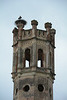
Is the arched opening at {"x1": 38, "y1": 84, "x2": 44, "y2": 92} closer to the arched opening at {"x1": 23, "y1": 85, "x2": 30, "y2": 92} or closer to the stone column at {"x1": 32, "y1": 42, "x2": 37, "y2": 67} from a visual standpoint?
the arched opening at {"x1": 23, "y1": 85, "x2": 30, "y2": 92}

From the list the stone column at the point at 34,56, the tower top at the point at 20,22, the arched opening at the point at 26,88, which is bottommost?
the arched opening at the point at 26,88

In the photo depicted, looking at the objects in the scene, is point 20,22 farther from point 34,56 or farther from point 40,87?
Result: point 40,87

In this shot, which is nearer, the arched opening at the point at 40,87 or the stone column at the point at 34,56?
the arched opening at the point at 40,87

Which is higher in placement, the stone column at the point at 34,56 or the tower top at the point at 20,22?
the tower top at the point at 20,22

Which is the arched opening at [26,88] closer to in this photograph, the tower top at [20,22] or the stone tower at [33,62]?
the stone tower at [33,62]

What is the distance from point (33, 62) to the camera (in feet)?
175

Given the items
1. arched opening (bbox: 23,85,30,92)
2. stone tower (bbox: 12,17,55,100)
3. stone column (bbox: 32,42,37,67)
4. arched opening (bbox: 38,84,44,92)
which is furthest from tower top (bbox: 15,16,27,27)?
arched opening (bbox: 38,84,44,92)

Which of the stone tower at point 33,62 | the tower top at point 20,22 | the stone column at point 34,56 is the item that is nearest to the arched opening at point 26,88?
the stone tower at point 33,62

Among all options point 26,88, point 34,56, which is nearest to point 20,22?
point 34,56

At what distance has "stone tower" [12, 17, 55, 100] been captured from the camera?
5206 cm

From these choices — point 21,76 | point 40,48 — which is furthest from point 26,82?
point 40,48

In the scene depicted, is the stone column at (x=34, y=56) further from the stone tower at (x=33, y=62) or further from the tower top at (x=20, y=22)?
the tower top at (x=20, y=22)

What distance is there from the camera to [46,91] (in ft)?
171

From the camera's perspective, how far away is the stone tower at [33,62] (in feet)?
171
